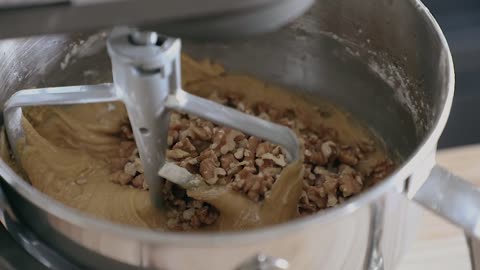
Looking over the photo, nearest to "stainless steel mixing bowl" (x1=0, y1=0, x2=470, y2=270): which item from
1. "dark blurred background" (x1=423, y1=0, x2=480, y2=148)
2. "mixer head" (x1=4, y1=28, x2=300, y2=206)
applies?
"mixer head" (x1=4, y1=28, x2=300, y2=206)

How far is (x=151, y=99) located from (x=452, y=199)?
9.1 inches

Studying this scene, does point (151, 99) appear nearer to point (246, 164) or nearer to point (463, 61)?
point (246, 164)

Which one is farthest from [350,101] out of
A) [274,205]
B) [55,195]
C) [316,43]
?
[55,195]

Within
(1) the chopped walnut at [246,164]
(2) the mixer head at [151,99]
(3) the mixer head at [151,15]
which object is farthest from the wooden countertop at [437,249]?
(3) the mixer head at [151,15]

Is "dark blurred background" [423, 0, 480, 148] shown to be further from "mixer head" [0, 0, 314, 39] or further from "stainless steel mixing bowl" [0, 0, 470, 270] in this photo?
"mixer head" [0, 0, 314, 39]

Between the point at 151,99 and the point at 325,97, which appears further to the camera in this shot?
the point at 325,97

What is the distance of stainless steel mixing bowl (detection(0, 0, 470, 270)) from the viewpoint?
42 cm

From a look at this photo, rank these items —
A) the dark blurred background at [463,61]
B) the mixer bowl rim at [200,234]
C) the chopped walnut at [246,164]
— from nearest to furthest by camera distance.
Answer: the mixer bowl rim at [200,234], the chopped walnut at [246,164], the dark blurred background at [463,61]

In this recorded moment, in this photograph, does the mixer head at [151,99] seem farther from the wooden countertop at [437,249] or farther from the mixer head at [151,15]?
the wooden countertop at [437,249]

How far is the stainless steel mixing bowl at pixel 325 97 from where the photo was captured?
0.42m

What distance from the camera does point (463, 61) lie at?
40.0 inches

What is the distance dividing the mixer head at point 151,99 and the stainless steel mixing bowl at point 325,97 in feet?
0.33

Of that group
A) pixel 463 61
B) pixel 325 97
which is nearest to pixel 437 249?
pixel 325 97

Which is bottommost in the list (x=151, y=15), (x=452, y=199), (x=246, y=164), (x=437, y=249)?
(x=437, y=249)
